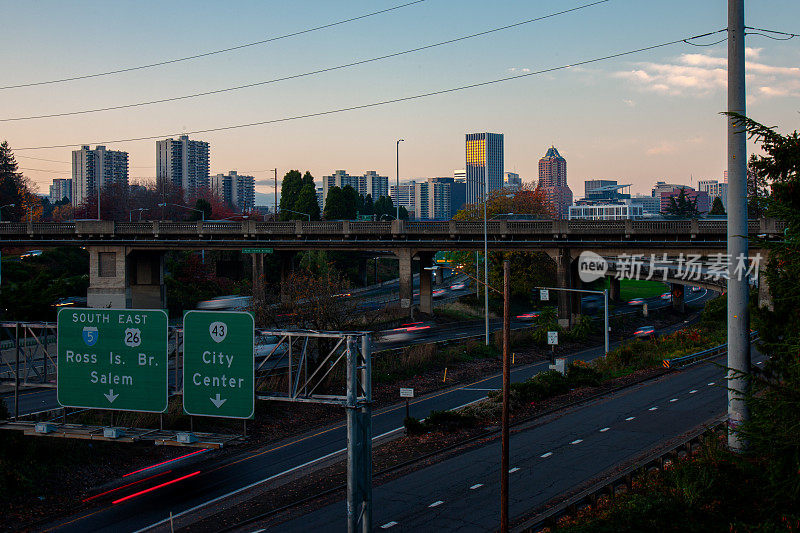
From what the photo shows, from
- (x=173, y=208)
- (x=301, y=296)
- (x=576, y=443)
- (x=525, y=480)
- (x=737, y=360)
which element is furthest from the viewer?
(x=173, y=208)

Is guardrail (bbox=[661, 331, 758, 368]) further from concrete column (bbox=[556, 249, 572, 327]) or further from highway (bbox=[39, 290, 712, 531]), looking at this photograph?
highway (bbox=[39, 290, 712, 531])

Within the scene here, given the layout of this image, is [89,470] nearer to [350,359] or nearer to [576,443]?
[350,359]

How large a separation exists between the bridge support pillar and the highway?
49.7m

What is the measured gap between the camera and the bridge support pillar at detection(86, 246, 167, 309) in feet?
255

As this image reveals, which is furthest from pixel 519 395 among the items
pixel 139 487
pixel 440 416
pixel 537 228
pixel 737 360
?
pixel 537 228

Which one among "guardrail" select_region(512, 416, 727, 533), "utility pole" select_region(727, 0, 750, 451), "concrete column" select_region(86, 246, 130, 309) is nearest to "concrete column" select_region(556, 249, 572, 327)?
"guardrail" select_region(512, 416, 727, 533)

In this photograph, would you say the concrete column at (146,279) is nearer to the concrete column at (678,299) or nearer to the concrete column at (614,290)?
the concrete column at (614,290)

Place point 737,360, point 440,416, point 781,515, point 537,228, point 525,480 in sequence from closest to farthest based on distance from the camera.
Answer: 1. point 781,515
2. point 737,360
3. point 525,480
4. point 440,416
5. point 537,228

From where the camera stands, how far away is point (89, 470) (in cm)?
2597

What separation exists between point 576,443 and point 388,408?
40.1 ft

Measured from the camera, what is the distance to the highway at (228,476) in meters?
21.8

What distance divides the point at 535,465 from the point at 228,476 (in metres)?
12.0

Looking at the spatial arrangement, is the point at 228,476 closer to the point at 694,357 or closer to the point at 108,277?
the point at 694,357

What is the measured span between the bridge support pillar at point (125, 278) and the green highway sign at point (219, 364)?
6450cm
